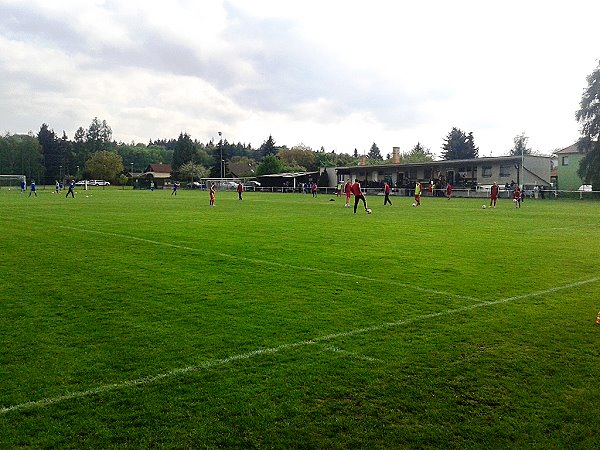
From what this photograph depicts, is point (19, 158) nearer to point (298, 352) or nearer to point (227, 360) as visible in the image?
point (227, 360)

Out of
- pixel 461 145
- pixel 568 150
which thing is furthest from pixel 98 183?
pixel 568 150

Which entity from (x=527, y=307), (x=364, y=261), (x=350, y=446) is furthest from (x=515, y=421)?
(x=364, y=261)

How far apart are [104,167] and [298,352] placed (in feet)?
437

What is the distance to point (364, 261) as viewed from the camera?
40.6 ft

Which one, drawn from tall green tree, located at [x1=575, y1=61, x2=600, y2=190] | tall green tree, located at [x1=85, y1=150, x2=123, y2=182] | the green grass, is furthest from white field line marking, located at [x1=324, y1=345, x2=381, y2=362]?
tall green tree, located at [x1=85, y1=150, x2=123, y2=182]

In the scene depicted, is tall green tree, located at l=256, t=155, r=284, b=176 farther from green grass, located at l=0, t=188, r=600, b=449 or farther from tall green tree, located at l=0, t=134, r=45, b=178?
green grass, located at l=0, t=188, r=600, b=449

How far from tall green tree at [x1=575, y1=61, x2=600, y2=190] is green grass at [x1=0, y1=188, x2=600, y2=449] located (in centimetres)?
5491

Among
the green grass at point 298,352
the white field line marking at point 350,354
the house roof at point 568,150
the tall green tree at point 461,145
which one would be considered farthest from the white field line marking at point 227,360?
the tall green tree at point 461,145

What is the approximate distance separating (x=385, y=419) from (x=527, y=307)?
4.61 m

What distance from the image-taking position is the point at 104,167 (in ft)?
424

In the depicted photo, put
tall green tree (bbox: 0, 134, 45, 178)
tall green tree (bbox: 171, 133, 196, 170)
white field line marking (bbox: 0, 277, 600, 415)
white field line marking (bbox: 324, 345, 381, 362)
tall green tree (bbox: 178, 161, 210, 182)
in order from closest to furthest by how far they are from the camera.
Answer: white field line marking (bbox: 0, 277, 600, 415) → white field line marking (bbox: 324, 345, 381, 362) → tall green tree (bbox: 178, 161, 210, 182) → tall green tree (bbox: 0, 134, 45, 178) → tall green tree (bbox: 171, 133, 196, 170)

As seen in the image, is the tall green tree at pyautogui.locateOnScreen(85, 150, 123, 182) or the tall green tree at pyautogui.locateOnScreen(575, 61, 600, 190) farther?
the tall green tree at pyautogui.locateOnScreen(85, 150, 123, 182)

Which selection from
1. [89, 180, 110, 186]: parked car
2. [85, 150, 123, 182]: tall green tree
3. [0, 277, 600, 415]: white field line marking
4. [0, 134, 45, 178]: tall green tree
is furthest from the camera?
[0, 134, 45, 178]: tall green tree

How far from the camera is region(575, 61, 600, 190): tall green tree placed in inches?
2377
